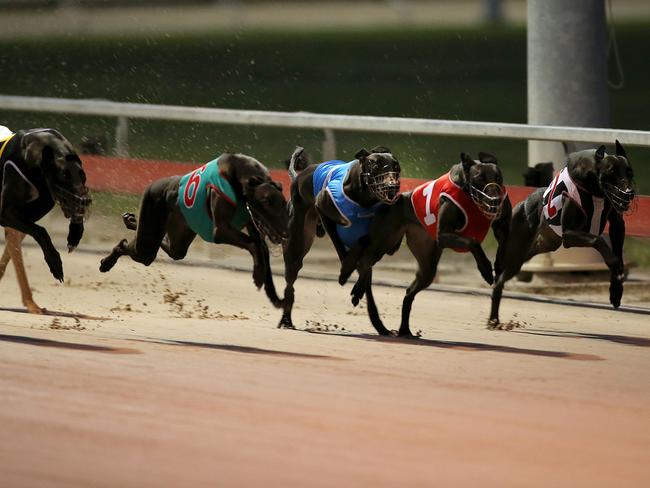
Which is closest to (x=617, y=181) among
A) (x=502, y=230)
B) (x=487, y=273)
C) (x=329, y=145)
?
(x=502, y=230)

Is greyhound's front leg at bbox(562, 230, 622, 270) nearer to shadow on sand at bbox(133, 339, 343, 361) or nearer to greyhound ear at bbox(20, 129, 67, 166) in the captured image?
shadow on sand at bbox(133, 339, 343, 361)

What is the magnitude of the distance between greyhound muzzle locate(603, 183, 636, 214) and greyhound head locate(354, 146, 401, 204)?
3.77 feet

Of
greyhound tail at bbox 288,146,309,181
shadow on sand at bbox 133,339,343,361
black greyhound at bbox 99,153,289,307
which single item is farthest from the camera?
greyhound tail at bbox 288,146,309,181

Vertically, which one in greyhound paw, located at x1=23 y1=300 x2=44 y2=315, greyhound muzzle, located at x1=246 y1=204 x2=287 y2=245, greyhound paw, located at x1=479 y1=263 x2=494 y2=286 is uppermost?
greyhound muzzle, located at x1=246 y1=204 x2=287 y2=245

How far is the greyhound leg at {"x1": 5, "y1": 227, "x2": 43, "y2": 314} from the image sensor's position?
11.2 metres

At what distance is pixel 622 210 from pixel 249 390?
2.78 metres

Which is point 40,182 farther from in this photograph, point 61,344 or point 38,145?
point 61,344

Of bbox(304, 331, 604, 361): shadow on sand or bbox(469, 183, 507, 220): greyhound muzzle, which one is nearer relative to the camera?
bbox(304, 331, 604, 361): shadow on sand

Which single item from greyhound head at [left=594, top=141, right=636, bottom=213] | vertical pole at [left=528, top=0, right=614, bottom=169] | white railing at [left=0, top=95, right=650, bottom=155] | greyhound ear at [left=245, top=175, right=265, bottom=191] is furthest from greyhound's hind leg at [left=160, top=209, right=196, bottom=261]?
vertical pole at [left=528, top=0, right=614, bottom=169]

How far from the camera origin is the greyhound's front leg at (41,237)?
33.1ft

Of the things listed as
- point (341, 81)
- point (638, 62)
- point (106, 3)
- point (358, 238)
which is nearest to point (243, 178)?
point (358, 238)

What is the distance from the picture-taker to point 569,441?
292 inches

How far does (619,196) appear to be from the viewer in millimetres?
10188

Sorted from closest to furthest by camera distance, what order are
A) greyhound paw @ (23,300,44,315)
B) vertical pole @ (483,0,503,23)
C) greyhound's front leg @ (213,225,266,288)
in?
greyhound's front leg @ (213,225,266,288), greyhound paw @ (23,300,44,315), vertical pole @ (483,0,503,23)
